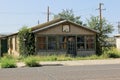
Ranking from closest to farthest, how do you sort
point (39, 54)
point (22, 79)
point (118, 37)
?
point (22, 79) → point (39, 54) → point (118, 37)

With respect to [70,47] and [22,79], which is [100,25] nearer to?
[70,47]

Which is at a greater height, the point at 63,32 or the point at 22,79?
the point at 63,32

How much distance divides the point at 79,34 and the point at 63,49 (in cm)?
241

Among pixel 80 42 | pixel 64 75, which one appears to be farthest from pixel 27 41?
pixel 64 75

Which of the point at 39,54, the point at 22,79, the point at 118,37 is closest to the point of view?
the point at 22,79

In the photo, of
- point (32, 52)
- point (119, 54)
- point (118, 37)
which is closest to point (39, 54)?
point (32, 52)

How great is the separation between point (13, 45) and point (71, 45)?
976cm

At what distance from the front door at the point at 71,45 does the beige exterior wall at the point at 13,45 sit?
672cm

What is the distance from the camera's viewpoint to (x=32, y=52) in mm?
39375

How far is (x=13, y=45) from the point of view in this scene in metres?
47.2

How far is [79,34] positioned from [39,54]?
4964 mm

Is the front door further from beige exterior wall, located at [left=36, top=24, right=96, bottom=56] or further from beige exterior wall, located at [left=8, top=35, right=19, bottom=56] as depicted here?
beige exterior wall, located at [left=8, top=35, right=19, bottom=56]

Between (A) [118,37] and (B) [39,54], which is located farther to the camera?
(A) [118,37]

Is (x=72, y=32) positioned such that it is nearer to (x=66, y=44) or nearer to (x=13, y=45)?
(x=66, y=44)
